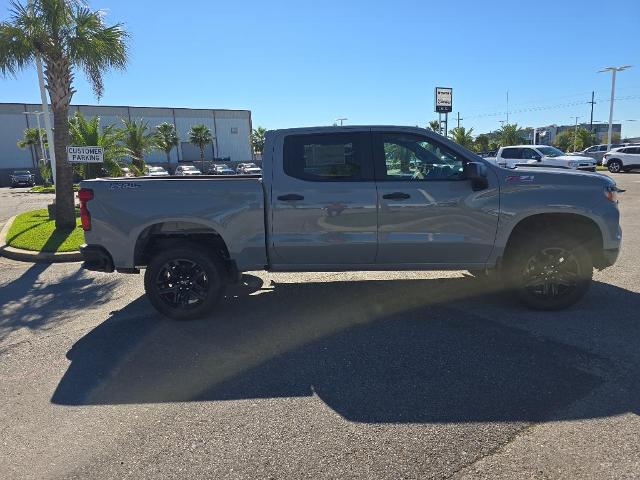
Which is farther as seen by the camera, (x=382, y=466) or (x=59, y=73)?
(x=59, y=73)

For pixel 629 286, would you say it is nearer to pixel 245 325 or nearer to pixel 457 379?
pixel 457 379

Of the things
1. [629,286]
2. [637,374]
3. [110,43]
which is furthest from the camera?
[110,43]

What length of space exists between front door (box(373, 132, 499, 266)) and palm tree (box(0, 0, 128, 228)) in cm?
902

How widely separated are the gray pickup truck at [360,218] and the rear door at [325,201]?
0.04 feet

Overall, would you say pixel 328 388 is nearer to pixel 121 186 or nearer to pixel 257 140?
pixel 121 186

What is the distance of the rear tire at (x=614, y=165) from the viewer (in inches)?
1203

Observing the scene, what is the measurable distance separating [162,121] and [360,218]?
67213 millimetres

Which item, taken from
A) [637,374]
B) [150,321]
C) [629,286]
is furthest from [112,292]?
[629,286]

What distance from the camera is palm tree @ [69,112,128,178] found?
49.4ft

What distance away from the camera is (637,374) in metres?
3.69

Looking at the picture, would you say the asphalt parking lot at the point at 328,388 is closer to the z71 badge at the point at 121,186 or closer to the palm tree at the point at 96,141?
the z71 badge at the point at 121,186

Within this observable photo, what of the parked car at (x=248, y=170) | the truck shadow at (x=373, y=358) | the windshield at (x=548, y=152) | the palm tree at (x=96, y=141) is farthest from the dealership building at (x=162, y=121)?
the truck shadow at (x=373, y=358)

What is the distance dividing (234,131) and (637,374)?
2811 inches

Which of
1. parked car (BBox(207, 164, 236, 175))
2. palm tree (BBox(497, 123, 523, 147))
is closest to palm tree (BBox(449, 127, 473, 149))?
palm tree (BBox(497, 123, 523, 147))
